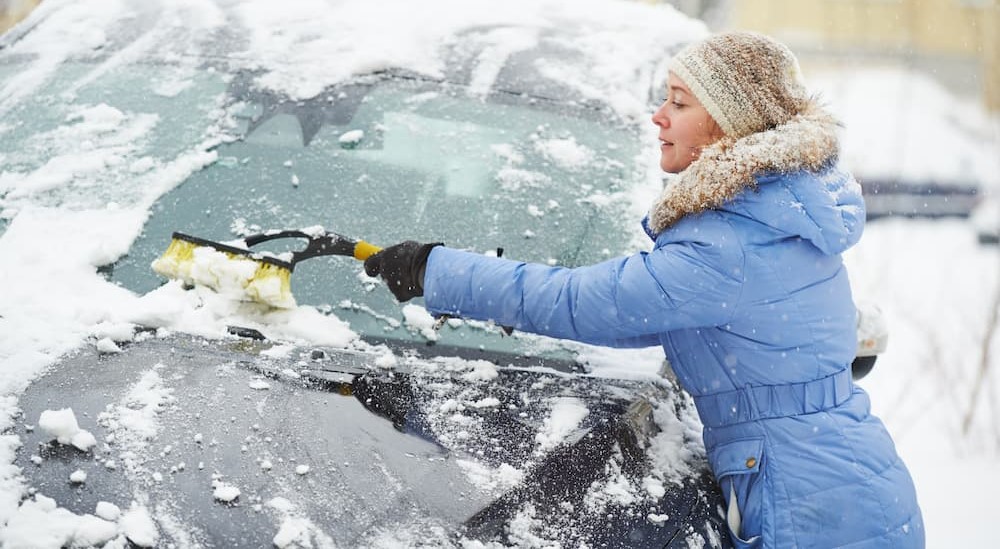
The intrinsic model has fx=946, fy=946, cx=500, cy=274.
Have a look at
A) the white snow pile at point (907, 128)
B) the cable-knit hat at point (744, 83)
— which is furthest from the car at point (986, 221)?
the cable-knit hat at point (744, 83)

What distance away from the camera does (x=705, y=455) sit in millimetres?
2029

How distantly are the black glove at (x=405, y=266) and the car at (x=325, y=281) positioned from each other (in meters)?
0.14

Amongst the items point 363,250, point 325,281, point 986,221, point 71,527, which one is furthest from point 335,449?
point 986,221

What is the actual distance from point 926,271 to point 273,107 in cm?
786

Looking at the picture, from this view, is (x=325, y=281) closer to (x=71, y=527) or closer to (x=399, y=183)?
(x=399, y=183)

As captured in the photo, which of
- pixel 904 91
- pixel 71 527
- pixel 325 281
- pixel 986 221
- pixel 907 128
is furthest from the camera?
pixel 907 128

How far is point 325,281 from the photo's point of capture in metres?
2.36

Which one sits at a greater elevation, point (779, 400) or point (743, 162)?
point (743, 162)

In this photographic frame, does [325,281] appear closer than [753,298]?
No

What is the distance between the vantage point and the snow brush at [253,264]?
217 centimetres

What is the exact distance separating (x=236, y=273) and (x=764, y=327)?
117 cm

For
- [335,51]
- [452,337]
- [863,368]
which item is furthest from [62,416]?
[863,368]

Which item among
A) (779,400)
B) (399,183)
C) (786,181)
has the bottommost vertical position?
(779,400)

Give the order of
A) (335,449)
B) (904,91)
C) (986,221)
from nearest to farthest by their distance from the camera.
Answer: (335,449)
(986,221)
(904,91)
